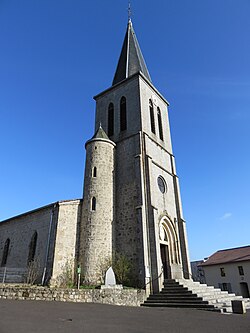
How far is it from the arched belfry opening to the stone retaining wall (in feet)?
19.6

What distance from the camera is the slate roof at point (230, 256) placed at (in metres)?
32.7

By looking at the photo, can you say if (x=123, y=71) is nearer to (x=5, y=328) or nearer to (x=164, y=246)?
(x=164, y=246)

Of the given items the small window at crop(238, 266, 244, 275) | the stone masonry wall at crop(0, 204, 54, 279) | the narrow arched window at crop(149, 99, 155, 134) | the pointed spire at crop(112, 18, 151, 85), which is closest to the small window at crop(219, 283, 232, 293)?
the small window at crop(238, 266, 244, 275)

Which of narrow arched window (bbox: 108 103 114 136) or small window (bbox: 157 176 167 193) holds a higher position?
narrow arched window (bbox: 108 103 114 136)

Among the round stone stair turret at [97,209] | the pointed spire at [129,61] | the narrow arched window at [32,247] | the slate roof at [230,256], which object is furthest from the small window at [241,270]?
the pointed spire at [129,61]

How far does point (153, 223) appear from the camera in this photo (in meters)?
16.3

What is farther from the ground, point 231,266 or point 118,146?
point 118,146

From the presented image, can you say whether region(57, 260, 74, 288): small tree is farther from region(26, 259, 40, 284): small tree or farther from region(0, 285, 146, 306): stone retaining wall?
region(0, 285, 146, 306): stone retaining wall

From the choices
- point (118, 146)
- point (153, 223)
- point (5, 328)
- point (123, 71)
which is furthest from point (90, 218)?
point (123, 71)

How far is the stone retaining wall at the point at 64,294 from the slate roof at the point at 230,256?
83.5 feet

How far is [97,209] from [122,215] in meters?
1.97

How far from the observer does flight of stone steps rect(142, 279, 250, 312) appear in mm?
11783

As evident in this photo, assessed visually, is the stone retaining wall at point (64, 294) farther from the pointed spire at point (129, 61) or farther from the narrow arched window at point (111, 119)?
the pointed spire at point (129, 61)

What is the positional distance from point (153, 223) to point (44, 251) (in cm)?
776
